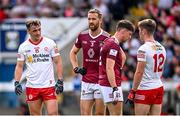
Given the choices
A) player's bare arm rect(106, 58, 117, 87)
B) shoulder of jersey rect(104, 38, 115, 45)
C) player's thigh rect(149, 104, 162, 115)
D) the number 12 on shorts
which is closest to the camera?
player's bare arm rect(106, 58, 117, 87)

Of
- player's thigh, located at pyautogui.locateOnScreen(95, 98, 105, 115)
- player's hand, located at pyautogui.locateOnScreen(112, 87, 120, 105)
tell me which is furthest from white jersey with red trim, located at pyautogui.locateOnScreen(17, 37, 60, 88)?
player's hand, located at pyautogui.locateOnScreen(112, 87, 120, 105)

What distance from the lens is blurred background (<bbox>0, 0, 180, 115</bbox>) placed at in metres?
20.6

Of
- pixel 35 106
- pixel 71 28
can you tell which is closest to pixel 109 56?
pixel 35 106

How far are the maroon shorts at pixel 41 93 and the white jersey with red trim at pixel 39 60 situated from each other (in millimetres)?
74

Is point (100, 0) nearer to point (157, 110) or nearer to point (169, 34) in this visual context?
point (169, 34)

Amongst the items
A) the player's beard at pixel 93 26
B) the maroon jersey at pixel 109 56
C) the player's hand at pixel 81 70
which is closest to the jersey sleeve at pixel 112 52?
the maroon jersey at pixel 109 56

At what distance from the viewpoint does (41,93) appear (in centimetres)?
1370

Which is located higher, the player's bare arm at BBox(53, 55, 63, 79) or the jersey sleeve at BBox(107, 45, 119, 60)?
the jersey sleeve at BBox(107, 45, 119, 60)

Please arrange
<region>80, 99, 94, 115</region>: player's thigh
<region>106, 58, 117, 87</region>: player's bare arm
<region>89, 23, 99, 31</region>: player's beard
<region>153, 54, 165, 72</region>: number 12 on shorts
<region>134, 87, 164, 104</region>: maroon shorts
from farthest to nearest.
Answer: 1. <region>80, 99, 94, 115</region>: player's thigh
2. <region>89, 23, 99, 31</region>: player's beard
3. <region>134, 87, 164, 104</region>: maroon shorts
4. <region>153, 54, 165, 72</region>: number 12 on shorts
5. <region>106, 58, 117, 87</region>: player's bare arm

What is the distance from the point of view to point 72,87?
63.0 ft

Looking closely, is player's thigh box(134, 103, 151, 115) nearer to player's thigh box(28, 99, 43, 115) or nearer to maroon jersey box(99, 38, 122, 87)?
maroon jersey box(99, 38, 122, 87)

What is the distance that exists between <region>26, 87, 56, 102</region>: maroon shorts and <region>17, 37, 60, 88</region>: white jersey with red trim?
0.24ft

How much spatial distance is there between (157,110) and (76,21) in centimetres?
878

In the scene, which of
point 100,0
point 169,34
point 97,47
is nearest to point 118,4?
point 100,0
